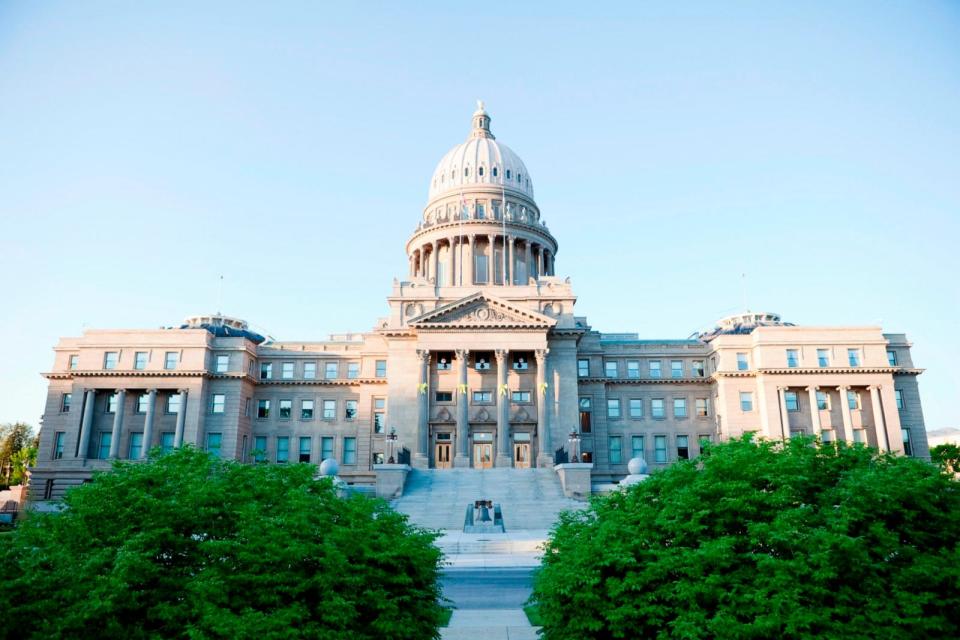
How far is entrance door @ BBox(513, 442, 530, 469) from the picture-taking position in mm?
61594

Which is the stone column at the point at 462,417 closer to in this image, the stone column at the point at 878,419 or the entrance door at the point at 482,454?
the entrance door at the point at 482,454

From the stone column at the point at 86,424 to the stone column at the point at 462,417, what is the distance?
32.8 metres

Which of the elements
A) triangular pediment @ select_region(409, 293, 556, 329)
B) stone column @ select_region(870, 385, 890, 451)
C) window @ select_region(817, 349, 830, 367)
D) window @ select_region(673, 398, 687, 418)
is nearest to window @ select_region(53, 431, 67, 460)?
triangular pediment @ select_region(409, 293, 556, 329)

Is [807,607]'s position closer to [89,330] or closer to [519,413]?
[519,413]

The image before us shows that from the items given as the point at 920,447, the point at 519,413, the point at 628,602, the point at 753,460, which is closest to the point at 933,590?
the point at 753,460

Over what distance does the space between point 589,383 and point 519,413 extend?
33.0 feet

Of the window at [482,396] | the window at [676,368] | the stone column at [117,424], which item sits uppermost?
the window at [676,368]

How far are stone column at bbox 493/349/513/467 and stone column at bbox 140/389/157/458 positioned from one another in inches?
1215

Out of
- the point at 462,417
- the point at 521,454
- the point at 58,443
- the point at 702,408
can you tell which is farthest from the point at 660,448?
the point at 58,443

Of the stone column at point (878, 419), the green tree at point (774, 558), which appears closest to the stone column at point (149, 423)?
the green tree at point (774, 558)

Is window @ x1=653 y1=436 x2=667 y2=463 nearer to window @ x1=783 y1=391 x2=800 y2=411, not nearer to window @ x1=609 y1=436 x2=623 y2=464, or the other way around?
window @ x1=609 y1=436 x2=623 y2=464

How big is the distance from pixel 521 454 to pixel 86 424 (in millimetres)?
38571

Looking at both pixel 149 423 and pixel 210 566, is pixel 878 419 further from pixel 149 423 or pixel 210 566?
pixel 210 566

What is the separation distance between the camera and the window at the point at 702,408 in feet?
226
